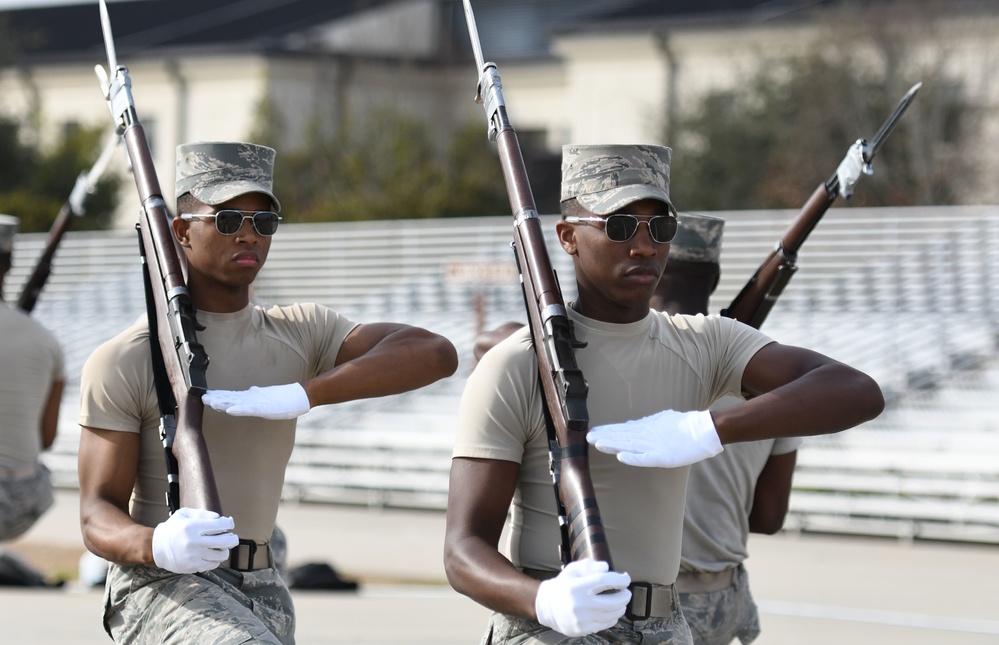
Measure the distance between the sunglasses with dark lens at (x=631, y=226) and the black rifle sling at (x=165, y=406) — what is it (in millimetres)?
1216

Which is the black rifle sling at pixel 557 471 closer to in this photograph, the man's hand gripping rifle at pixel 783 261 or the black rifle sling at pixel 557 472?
the black rifle sling at pixel 557 472

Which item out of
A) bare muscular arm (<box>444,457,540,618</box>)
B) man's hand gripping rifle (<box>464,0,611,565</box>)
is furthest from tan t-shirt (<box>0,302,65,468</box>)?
bare muscular arm (<box>444,457,540,618</box>)

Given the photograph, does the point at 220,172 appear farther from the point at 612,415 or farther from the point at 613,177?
the point at 612,415

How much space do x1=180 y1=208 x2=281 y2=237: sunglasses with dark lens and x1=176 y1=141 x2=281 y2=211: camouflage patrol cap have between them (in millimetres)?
36

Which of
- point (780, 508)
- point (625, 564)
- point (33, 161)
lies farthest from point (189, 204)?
point (33, 161)

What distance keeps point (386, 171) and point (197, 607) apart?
85.2 ft

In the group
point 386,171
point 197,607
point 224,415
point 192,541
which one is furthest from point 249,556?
point 386,171

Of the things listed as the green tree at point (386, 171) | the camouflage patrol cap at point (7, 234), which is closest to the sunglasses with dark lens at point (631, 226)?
the camouflage patrol cap at point (7, 234)

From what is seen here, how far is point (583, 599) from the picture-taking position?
9.92 ft

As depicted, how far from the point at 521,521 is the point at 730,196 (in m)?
23.5

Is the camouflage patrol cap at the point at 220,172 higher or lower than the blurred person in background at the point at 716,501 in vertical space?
higher

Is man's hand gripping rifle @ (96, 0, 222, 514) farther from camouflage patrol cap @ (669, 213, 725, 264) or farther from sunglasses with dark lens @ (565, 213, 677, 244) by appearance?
camouflage patrol cap @ (669, 213, 725, 264)

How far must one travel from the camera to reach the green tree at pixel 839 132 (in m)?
23.8

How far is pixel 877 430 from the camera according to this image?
14383 millimetres
